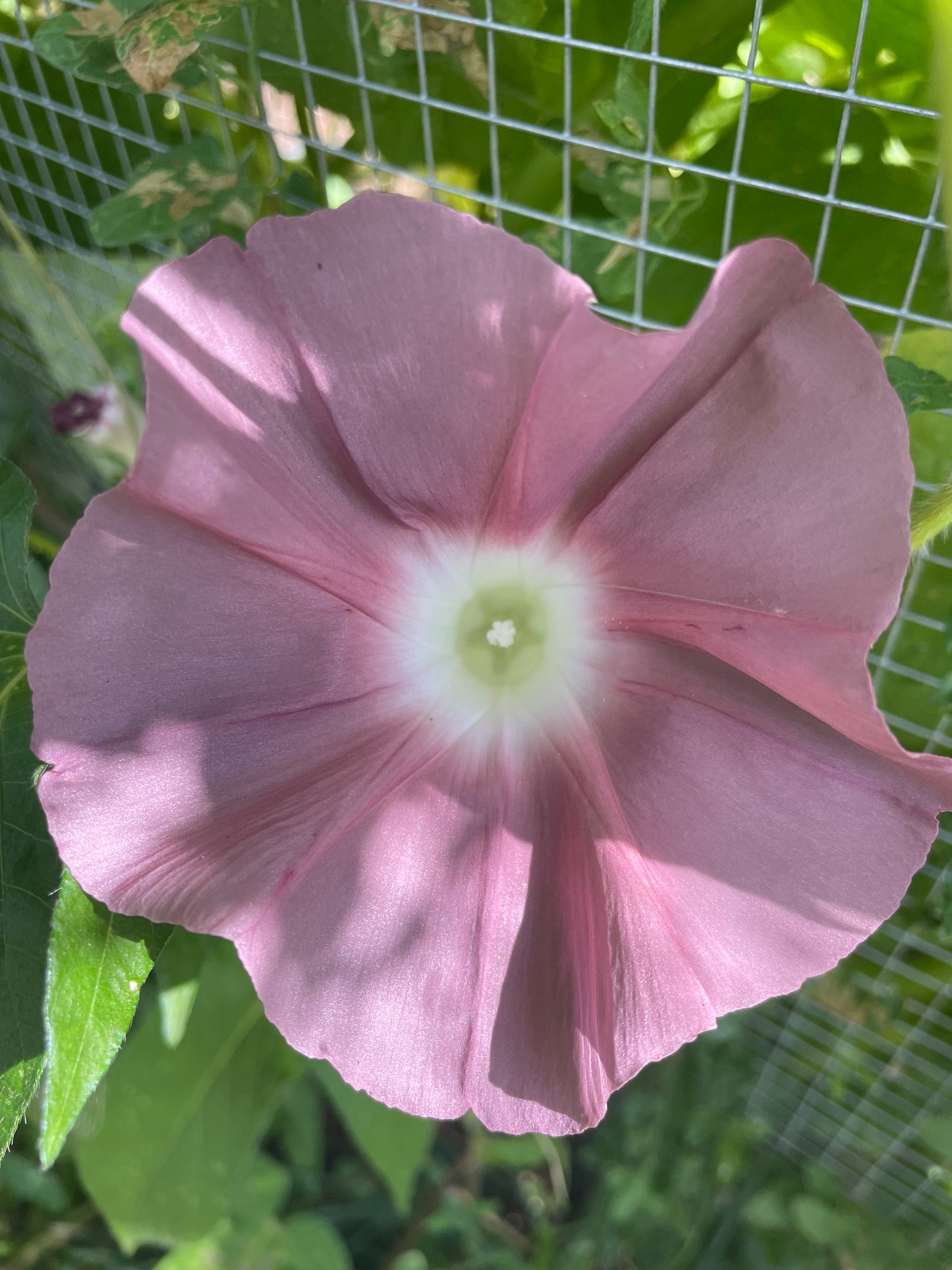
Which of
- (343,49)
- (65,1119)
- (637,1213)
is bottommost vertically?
(637,1213)

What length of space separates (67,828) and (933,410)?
1.56 ft

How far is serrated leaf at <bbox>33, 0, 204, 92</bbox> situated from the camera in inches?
22.5

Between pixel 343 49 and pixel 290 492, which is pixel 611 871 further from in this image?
pixel 343 49

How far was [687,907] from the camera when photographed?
0.48m

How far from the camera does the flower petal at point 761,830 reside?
0.45m

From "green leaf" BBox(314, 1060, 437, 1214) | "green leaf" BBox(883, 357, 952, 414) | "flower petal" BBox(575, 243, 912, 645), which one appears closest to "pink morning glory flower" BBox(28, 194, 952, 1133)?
"flower petal" BBox(575, 243, 912, 645)

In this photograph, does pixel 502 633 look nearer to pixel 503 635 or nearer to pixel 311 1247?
pixel 503 635

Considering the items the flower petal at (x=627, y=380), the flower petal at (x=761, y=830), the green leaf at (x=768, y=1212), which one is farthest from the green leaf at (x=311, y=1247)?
the flower petal at (x=627, y=380)

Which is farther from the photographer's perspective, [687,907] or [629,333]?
[687,907]

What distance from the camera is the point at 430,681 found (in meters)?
0.58

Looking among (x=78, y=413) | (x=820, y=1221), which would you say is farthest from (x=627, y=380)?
(x=820, y=1221)

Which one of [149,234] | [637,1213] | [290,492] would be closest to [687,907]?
[290,492]

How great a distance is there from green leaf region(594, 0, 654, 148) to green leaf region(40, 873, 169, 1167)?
0.47 meters

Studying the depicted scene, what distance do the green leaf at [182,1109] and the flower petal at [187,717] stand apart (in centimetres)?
50
